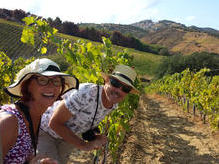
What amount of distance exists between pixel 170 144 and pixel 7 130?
5551 mm

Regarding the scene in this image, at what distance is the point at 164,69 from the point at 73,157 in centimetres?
3842

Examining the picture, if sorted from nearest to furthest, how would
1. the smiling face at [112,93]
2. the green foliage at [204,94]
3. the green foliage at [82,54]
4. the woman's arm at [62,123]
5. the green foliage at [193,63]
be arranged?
the woman's arm at [62,123], the smiling face at [112,93], the green foliage at [82,54], the green foliage at [204,94], the green foliage at [193,63]

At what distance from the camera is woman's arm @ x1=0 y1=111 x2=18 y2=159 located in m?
1.06

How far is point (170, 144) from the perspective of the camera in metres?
5.93

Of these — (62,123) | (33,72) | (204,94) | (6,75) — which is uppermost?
(33,72)

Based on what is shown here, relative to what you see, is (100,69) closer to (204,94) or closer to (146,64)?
(204,94)

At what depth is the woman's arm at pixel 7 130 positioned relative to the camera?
1.06 m

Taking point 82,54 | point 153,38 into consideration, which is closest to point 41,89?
point 82,54

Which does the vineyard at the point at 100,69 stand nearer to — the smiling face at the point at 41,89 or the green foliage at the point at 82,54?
the green foliage at the point at 82,54

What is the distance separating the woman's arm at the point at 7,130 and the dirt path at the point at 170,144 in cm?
373

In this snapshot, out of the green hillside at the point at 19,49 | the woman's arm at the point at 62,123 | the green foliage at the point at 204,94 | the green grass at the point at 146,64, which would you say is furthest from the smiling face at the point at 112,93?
the green grass at the point at 146,64

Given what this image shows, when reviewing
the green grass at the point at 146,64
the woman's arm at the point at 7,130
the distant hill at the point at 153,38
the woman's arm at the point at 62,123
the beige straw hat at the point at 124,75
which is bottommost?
the green grass at the point at 146,64

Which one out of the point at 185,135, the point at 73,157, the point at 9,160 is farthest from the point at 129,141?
the point at 9,160

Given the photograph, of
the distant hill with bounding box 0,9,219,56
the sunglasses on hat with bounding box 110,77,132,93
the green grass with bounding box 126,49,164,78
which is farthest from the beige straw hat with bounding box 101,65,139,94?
the green grass with bounding box 126,49,164,78
